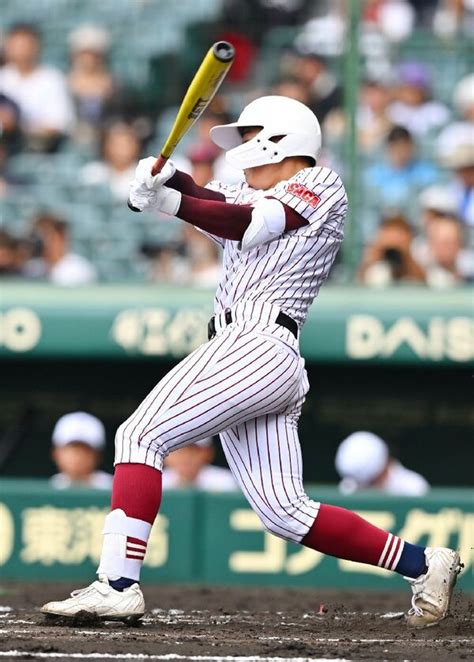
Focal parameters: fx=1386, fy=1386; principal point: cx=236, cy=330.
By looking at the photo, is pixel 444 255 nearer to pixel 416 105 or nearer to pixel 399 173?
pixel 399 173

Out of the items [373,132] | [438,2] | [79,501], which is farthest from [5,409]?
[438,2]

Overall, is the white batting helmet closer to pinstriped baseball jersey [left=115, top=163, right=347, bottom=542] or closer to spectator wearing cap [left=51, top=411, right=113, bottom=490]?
pinstriped baseball jersey [left=115, top=163, right=347, bottom=542]

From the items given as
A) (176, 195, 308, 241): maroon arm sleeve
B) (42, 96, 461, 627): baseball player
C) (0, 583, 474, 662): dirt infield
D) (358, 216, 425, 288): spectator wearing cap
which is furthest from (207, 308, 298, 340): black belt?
(358, 216, 425, 288): spectator wearing cap

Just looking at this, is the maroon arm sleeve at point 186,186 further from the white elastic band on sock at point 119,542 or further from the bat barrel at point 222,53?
the white elastic band on sock at point 119,542

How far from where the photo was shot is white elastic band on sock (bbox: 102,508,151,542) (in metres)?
4.15

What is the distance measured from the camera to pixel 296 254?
4.33 m

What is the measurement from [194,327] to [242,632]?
3.39m

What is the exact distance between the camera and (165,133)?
28.5ft

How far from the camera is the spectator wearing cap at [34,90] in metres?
8.55

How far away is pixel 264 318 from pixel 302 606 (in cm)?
220

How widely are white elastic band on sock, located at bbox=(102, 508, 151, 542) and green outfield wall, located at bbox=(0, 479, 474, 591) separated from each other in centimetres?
347

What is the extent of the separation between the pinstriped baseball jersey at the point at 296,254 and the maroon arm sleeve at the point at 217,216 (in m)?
0.17

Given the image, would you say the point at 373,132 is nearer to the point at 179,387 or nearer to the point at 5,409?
the point at 5,409

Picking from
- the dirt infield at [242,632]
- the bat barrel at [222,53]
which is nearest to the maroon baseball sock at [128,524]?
the dirt infield at [242,632]
